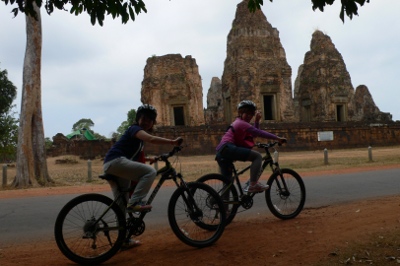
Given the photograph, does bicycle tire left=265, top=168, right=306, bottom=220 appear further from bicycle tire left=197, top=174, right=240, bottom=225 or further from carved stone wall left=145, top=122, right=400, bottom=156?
carved stone wall left=145, top=122, right=400, bottom=156

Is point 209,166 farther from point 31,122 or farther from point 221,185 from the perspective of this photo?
point 221,185

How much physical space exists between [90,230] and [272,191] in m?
2.56

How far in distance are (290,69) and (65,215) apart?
1209 inches

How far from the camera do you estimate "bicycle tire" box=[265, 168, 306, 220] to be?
532 centimetres

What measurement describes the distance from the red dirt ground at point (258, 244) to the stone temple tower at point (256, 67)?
992 inches

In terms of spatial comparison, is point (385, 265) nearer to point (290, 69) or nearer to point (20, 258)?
point (20, 258)

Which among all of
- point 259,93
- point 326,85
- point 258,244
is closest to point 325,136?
point 259,93

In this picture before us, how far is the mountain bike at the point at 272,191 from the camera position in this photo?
4953 millimetres

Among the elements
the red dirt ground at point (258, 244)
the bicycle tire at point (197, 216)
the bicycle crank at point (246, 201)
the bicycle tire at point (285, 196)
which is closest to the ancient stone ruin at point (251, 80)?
the bicycle tire at point (285, 196)

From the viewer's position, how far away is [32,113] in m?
13.7

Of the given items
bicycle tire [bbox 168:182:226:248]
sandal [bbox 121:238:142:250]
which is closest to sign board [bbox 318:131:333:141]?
bicycle tire [bbox 168:182:226:248]

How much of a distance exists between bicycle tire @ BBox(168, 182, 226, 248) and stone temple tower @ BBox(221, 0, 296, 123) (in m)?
26.0

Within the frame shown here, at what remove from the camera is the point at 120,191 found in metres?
4.06

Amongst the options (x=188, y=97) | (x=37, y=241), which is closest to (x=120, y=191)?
(x=37, y=241)
